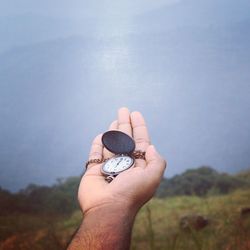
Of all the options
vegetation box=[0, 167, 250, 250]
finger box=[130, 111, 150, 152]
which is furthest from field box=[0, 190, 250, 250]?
finger box=[130, 111, 150, 152]

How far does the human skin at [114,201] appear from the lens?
1.26 meters

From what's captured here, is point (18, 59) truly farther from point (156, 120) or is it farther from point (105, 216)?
point (105, 216)

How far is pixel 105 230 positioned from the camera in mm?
1277

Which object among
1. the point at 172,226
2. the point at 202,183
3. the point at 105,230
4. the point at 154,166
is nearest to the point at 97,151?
the point at 154,166

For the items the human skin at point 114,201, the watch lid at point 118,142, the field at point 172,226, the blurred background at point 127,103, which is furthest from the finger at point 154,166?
the blurred background at point 127,103

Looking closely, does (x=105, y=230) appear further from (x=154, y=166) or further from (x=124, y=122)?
(x=124, y=122)

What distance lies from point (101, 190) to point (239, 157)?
1736 millimetres

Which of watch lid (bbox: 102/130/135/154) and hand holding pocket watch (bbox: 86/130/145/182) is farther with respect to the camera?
watch lid (bbox: 102/130/135/154)

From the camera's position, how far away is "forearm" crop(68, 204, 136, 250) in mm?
1244

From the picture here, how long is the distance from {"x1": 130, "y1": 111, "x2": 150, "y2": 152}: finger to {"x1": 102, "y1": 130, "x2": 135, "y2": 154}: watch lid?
0.08 meters

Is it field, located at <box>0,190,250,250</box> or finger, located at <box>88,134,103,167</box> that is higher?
finger, located at <box>88,134,103,167</box>

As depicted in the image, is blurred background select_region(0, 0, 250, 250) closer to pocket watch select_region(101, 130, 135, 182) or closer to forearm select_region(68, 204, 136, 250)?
pocket watch select_region(101, 130, 135, 182)

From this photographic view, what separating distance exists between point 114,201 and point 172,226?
1.44 m

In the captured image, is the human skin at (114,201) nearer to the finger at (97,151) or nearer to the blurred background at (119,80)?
the finger at (97,151)
